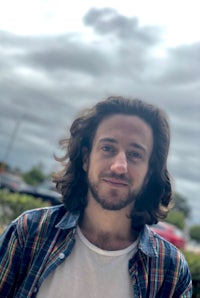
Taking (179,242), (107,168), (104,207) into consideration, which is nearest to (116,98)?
(107,168)

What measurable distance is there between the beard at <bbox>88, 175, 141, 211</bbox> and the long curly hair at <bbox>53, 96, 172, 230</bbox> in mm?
159

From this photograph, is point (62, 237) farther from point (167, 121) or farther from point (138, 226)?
point (167, 121)

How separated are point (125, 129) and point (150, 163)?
0.28m

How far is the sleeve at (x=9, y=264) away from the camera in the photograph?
71.7 inches

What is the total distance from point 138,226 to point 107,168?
1.20 ft

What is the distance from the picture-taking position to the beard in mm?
1949

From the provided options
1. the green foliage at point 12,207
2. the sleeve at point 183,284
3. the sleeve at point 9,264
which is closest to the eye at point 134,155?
the sleeve at point 183,284

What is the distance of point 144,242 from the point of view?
1.99 metres

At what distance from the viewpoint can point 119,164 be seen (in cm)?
195

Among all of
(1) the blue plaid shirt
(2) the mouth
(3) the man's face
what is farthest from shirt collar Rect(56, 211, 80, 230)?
(2) the mouth

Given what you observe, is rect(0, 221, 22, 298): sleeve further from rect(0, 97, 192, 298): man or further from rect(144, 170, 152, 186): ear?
rect(144, 170, 152, 186): ear

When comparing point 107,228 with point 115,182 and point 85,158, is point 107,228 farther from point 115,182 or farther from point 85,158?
point 85,158

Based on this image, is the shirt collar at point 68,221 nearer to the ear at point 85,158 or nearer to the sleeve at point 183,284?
the ear at point 85,158

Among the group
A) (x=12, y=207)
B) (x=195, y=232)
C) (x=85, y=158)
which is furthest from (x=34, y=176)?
(x=85, y=158)
